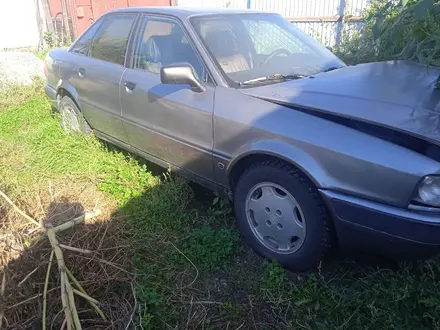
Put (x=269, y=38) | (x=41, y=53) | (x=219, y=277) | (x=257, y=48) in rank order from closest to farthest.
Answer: (x=219, y=277)
(x=257, y=48)
(x=269, y=38)
(x=41, y=53)

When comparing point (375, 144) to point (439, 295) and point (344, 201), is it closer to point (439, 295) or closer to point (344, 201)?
point (344, 201)

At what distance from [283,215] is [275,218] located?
78 mm

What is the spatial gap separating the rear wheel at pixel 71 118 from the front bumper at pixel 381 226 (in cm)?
322

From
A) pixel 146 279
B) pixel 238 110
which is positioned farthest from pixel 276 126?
pixel 146 279

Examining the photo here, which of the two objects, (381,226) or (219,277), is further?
(219,277)

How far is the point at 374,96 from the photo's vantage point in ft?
8.45

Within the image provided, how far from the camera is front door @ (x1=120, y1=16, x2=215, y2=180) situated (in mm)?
3080

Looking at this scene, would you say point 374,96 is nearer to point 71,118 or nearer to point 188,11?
point 188,11

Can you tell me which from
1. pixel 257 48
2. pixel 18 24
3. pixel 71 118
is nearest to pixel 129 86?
pixel 257 48

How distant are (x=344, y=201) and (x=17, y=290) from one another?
1.97 metres

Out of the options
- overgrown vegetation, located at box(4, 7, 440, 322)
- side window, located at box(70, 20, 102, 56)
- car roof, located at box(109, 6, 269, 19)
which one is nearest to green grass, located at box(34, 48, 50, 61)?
side window, located at box(70, 20, 102, 56)

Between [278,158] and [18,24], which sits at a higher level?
[278,158]

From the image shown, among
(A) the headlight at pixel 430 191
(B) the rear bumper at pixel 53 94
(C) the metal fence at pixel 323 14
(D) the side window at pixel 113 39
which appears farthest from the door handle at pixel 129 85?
(C) the metal fence at pixel 323 14

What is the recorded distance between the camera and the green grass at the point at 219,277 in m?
2.35
